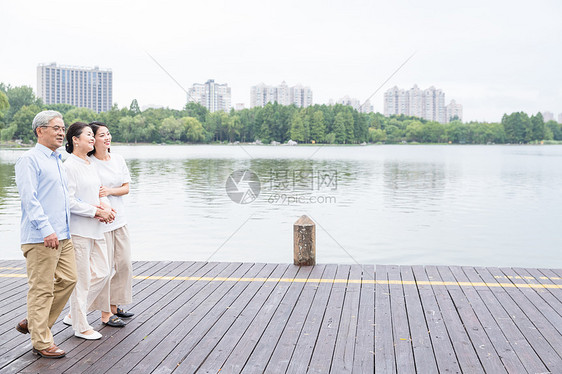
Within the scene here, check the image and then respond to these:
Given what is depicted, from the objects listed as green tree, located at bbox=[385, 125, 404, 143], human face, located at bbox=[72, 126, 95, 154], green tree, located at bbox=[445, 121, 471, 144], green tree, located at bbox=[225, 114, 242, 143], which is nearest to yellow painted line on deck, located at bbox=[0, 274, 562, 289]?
human face, located at bbox=[72, 126, 95, 154]

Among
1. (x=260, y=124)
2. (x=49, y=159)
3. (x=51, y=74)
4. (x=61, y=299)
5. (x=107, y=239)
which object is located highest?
(x=51, y=74)

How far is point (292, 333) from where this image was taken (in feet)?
15.3

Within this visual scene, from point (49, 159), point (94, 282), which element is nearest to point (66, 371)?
point (94, 282)

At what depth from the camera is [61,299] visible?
414 centimetres

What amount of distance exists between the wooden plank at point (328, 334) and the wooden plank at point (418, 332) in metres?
0.63

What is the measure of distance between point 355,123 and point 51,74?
100 metres

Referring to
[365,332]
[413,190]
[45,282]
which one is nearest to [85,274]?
[45,282]

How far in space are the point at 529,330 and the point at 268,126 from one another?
121 m

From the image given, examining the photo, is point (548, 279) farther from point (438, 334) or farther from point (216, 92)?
point (216, 92)

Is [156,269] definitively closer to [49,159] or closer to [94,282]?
[94,282]

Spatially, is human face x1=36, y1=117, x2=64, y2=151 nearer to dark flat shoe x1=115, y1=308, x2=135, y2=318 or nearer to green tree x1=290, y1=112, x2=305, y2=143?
dark flat shoe x1=115, y1=308, x2=135, y2=318

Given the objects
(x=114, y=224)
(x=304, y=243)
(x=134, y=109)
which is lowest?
(x=304, y=243)

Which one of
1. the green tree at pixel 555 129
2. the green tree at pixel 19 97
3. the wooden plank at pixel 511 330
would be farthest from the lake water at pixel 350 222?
the green tree at pixel 555 129

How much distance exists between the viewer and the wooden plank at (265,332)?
13.2 ft
